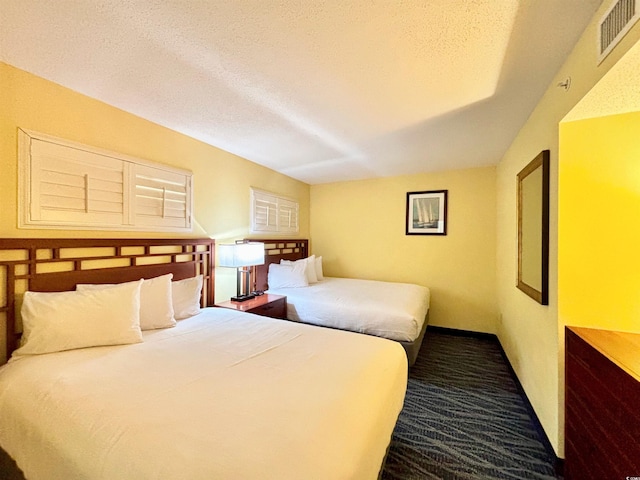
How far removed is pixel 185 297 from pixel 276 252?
1.83 m

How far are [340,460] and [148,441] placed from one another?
673 millimetres

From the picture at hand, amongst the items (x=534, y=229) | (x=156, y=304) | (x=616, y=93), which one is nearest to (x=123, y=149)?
(x=156, y=304)

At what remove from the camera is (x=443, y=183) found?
13.2 ft

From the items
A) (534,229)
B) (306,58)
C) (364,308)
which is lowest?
(364,308)

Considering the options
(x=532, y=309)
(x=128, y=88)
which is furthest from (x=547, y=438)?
(x=128, y=88)

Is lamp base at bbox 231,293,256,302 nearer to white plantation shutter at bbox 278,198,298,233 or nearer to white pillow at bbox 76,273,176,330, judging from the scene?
white pillow at bbox 76,273,176,330

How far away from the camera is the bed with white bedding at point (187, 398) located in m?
0.87

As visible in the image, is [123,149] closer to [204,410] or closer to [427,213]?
[204,410]

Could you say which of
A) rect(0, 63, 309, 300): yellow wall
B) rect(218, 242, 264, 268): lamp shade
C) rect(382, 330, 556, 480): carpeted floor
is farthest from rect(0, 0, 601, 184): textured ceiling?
rect(382, 330, 556, 480): carpeted floor

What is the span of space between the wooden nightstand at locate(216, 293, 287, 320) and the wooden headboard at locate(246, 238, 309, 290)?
1.55 ft

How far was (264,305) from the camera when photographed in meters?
2.85

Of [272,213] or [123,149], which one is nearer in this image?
[123,149]

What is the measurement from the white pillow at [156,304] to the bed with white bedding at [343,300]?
1.45m

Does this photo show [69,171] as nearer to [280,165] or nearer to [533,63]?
[280,165]
